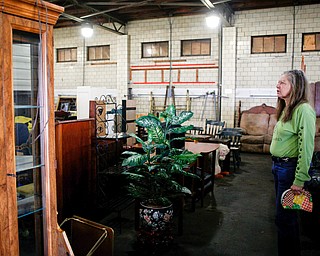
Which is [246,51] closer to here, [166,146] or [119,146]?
[119,146]

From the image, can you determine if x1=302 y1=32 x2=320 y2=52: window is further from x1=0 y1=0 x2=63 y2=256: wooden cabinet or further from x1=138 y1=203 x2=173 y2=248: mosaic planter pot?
x1=0 y1=0 x2=63 y2=256: wooden cabinet

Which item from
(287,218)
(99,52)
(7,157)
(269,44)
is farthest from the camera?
(99,52)

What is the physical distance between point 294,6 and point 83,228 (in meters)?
8.16

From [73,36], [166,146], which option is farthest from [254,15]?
[166,146]

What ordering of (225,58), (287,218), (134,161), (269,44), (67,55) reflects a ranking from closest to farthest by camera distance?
(287,218) → (134,161) → (269,44) → (225,58) → (67,55)

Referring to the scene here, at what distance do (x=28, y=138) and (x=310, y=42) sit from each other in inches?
329

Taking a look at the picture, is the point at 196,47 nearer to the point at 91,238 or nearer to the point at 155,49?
the point at 155,49

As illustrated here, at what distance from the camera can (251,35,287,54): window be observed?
8711mm

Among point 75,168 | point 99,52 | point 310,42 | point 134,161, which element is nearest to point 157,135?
point 134,161

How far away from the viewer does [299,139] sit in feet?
7.64

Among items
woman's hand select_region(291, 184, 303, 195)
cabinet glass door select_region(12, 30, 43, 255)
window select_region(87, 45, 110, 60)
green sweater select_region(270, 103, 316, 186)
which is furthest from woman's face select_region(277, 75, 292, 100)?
window select_region(87, 45, 110, 60)

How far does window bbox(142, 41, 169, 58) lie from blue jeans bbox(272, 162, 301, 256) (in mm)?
7948

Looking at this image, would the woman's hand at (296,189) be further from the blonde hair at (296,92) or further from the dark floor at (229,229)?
the dark floor at (229,229)

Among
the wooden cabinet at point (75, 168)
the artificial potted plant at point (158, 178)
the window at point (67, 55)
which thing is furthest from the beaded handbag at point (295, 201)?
the window at point (67, 55)
